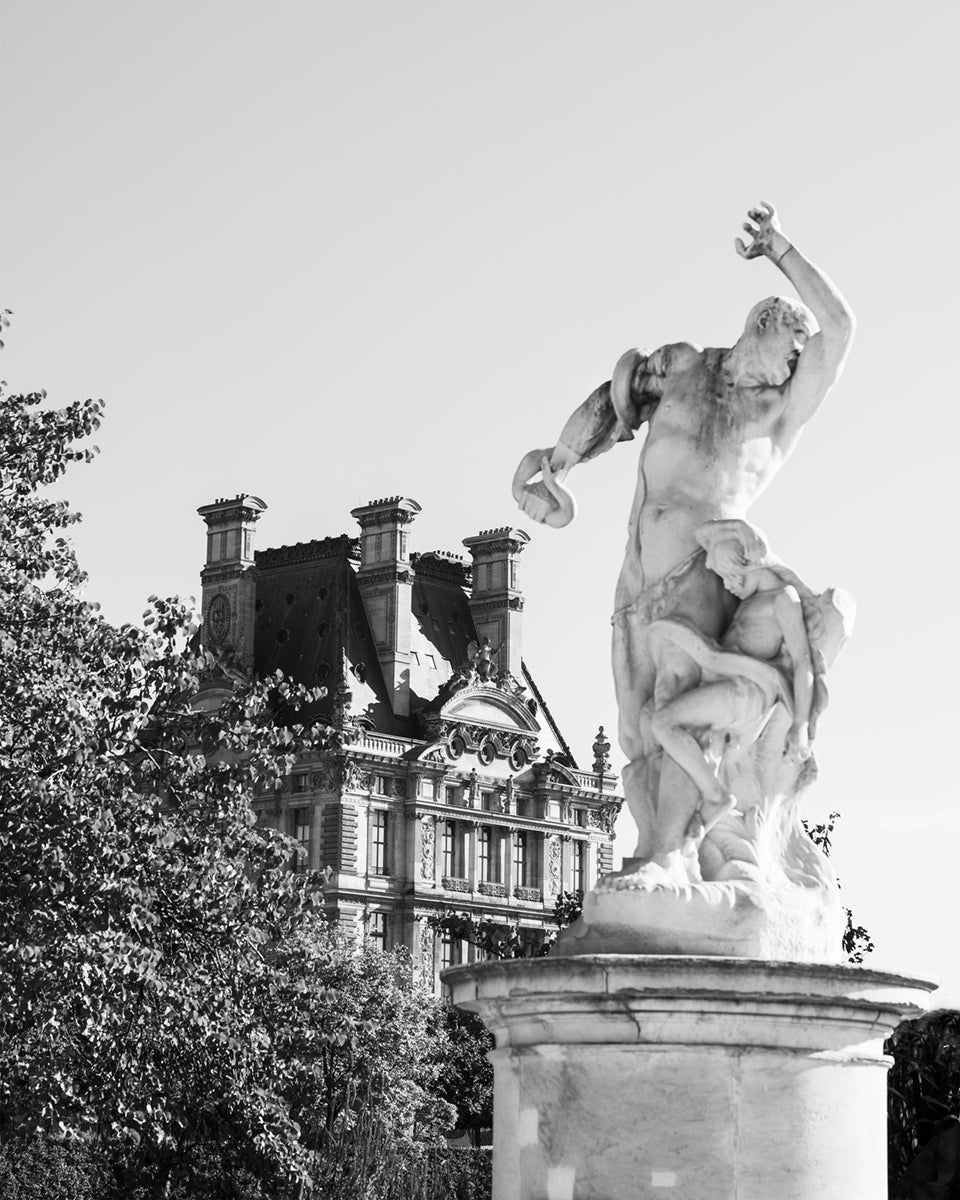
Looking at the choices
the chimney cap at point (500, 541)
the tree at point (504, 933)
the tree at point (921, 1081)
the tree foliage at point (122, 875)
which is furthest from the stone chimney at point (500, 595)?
the tree at point (921, 1081)

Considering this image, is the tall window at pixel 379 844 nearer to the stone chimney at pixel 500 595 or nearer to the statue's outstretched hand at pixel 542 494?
the stone chimney at pixel 500 595

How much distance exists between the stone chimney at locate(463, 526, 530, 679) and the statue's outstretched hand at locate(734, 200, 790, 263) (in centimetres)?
7581

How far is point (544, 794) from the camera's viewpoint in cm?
8169

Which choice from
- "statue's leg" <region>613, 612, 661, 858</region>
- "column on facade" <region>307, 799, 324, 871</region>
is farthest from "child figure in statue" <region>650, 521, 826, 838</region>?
"column on facade" <region>307, 799, 324, 871</region>

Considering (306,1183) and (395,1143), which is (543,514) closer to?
(306,1183)

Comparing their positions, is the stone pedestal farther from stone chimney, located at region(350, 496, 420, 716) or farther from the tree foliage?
stone chimney, located at region(350, 496, 420, 716)

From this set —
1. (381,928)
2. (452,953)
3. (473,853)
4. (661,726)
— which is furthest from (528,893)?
(661,726)

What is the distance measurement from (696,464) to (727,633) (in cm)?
73

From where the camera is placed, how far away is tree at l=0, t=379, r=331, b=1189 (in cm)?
1642

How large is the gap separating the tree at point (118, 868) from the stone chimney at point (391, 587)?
60.8m

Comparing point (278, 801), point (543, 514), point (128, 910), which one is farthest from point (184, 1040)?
point (278, 801)

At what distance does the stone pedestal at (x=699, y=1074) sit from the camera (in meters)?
7.39

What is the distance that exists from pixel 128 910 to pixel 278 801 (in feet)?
200

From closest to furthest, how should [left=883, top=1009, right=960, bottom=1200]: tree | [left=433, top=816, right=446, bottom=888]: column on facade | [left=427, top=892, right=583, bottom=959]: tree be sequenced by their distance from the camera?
[left=883, top=1009, right=960, bottom=1200]: tree → [left=427, top=892, right=583, bottom=959]: tree → [left=433, top=816, right=446, bottom=888]: column on facade
